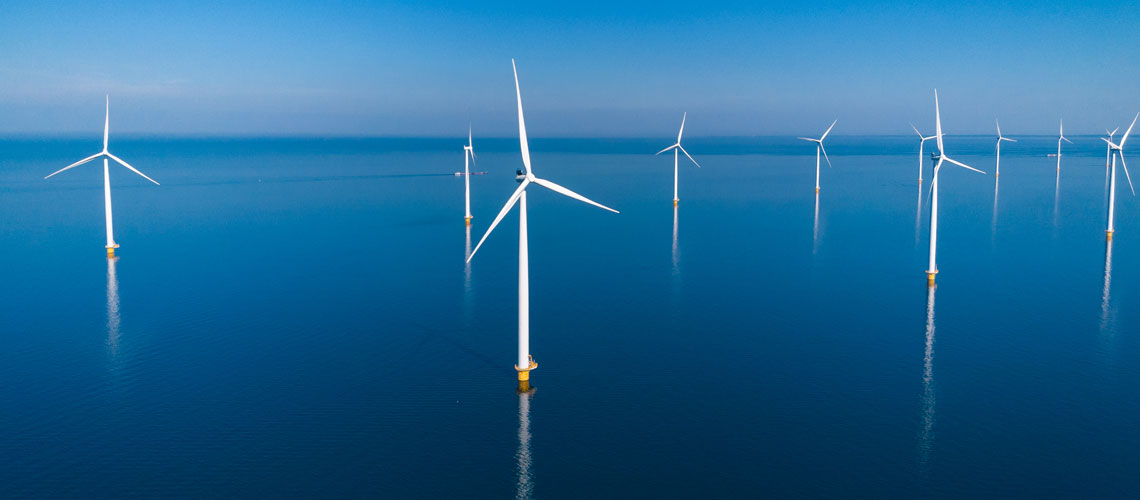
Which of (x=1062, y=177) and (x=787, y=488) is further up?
(x=1062, y=177)

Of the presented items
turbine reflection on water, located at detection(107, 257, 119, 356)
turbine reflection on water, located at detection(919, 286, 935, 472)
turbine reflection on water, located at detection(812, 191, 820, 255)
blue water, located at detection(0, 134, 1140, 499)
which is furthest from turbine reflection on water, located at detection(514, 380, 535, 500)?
turbine reflection on water, located at detection(812, 191, 820, 255)

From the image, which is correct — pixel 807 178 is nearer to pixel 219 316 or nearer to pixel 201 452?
pixel 219 316

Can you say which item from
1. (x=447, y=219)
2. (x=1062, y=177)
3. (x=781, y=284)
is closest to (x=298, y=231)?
(x=447, y=219)

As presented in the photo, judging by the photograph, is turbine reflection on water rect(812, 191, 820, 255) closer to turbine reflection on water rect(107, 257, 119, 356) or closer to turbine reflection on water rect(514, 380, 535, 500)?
turbine reflection on water rect(514, 380, 535, 500)

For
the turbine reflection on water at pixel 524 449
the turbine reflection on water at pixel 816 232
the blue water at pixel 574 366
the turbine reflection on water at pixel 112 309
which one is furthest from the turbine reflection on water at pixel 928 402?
the turbine reflection on water at pixel 112 309

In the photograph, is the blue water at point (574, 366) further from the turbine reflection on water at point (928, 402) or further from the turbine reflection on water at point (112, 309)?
the turbine reflection on water at point (112, 309)

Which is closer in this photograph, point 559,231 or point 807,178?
point 559,231

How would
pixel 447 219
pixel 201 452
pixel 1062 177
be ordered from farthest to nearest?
pixel 1062 177
pixel 447 219
pixel 201 452

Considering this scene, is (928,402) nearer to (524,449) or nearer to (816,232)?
(524,449)
